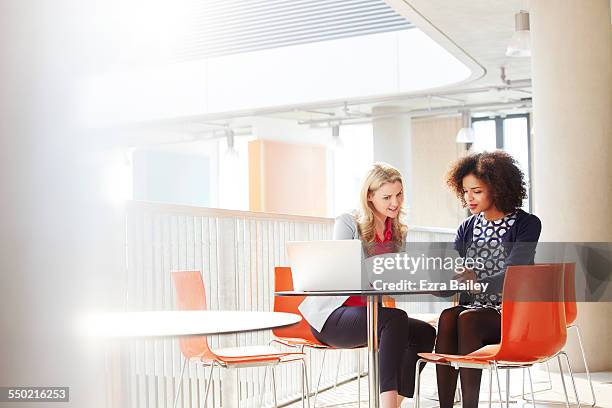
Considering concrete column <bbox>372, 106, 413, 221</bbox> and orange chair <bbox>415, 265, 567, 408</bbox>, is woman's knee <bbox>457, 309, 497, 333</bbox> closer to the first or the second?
orange chair <bbox>415, 265, 567, 408</bbox>

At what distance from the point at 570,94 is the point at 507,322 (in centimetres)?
337

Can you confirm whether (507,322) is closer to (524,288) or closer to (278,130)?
(524,288)

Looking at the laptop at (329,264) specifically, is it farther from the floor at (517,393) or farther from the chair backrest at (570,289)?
the floor at (517,393)

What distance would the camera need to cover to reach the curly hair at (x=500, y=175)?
388cm

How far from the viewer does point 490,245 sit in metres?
3.87

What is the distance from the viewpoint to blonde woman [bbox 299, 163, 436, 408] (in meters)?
3.49

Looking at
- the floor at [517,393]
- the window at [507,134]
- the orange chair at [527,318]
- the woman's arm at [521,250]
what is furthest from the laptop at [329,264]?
the window at [507,134]

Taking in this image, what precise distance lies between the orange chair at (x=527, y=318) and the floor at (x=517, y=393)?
64.6 inches

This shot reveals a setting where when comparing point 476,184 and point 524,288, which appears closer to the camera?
point 524,288

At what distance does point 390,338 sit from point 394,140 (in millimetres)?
9644

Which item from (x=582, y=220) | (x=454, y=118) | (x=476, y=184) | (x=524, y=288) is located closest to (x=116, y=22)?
(x=524, y=288)

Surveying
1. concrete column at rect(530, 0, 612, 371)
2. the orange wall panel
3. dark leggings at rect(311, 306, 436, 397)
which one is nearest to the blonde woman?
dark leggings at rect(311, 306, 436, 397)

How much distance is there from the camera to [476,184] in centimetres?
390

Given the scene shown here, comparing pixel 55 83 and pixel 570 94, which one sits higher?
pixel 570 94
